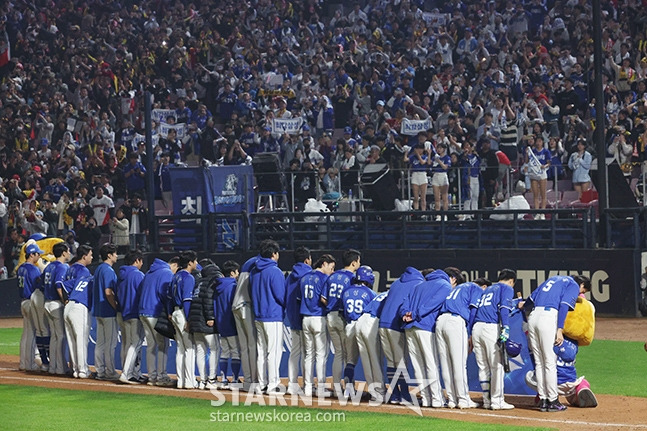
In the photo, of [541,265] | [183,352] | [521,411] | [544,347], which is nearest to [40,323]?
[183,352]

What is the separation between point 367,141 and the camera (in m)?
28.5

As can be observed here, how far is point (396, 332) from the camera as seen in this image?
1443 cm

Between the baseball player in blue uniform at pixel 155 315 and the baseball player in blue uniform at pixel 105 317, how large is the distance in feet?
2.73

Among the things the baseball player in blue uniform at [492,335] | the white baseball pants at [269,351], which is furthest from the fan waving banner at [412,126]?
the baseball player in blue uniform at [492,335]

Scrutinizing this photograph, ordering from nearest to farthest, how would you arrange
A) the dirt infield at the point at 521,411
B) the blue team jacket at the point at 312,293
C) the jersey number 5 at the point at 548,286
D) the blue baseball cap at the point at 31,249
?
the dirt infield at the point at 521,411 < the jersey number 5 at the point at 548,286 < the blue team jacket at the point at 312,293 < the blue baseball cap at the point at 31,249

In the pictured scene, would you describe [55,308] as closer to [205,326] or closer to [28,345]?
[28,345]

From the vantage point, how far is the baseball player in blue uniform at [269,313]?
51.2 feet

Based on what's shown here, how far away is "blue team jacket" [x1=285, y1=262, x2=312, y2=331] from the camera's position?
1555cm

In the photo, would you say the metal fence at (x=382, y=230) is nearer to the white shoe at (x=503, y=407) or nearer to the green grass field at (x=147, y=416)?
the white shoe at (x=503, y=407)

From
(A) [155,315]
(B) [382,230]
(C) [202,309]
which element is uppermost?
(B) [382,230]

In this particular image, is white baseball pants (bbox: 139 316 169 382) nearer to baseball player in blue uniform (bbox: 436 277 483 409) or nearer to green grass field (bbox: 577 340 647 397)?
baseball player in blue uniform (bbox: 436 277 483 409)

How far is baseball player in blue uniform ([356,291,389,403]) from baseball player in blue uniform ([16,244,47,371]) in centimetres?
638

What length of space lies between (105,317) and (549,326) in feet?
23.3

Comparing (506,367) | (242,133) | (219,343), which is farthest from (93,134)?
(506,367)
